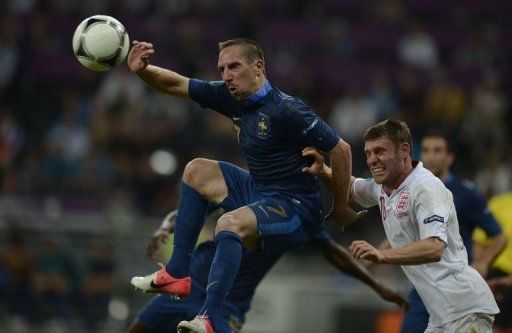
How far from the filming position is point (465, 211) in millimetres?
7832

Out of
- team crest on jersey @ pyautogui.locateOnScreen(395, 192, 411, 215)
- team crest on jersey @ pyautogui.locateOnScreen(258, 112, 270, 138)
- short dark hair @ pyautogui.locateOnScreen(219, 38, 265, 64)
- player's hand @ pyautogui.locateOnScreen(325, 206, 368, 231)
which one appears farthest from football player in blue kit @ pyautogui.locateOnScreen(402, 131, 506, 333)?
short dark hair @ pyautogui.locateOnScreen(219, 38, 265, 64)

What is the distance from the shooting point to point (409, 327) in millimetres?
7402

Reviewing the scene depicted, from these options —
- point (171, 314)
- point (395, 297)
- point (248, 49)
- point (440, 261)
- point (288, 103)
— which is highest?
point (248, 49)

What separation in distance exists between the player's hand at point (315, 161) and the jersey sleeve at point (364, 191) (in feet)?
1.21

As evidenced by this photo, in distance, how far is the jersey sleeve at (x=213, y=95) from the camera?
6906mm

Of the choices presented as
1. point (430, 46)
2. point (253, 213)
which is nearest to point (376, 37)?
point (430, 46)

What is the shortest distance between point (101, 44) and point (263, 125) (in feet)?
4.06

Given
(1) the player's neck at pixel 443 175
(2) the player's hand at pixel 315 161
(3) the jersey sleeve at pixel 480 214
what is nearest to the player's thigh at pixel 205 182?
(2) the player's hand at pixel 315 161

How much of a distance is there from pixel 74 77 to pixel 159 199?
4.11 m

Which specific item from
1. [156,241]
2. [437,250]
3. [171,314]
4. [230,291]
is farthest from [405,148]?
[171,314]

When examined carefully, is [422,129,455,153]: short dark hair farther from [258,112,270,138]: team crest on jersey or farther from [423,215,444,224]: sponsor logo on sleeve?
[423,215,444,224]: sponsor logo on sleeve

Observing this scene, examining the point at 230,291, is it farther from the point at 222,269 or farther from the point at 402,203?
the point at 402,203

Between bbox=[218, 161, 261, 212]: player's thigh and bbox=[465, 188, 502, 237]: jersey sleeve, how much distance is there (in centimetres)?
195

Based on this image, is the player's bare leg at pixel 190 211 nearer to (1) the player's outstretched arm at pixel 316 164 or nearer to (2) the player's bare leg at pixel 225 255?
(2) the player's bare leg at pixel 225 255
